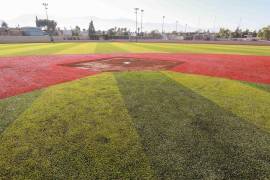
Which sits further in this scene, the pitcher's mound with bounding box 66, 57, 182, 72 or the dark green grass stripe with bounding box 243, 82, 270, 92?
the pitcher's mound with bounding box 66, 57, 182, 72

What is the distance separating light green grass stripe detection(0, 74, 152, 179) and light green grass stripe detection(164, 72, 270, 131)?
3285 millimetres

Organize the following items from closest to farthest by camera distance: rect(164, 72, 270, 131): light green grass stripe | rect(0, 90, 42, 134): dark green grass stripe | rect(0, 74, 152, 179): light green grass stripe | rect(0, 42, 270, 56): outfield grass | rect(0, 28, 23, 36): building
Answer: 1. rect(0, 74, 152, 179): light green grass stripe
2. rect(0, 90, 42, 134): dark green grass stripe
3. rect(164, 72, 270, 131): light green grass stripe
4. rect(0, 42, 270, 56): outfield grass
5. rect(0, 28, 23, 36): building

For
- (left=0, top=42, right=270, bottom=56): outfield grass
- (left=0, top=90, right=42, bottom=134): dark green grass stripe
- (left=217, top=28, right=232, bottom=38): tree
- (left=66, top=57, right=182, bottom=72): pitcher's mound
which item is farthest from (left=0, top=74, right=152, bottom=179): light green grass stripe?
(left=217, top=28, right=232, bottom=38): tree

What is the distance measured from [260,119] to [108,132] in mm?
4032

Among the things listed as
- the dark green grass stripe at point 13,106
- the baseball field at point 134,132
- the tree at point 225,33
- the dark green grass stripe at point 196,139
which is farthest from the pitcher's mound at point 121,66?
the tree at point 225,33

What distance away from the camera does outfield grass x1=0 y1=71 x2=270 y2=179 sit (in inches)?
147

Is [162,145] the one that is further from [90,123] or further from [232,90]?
[232,90]

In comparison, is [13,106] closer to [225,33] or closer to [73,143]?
[73,143]

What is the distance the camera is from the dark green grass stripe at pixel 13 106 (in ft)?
18.7

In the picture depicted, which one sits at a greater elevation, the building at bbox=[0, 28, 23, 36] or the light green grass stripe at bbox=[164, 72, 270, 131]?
the building at bbox=[0, 28, 23, 36]

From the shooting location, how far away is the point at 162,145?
4.48 metres

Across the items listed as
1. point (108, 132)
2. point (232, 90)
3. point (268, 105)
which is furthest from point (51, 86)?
point (268, 105)

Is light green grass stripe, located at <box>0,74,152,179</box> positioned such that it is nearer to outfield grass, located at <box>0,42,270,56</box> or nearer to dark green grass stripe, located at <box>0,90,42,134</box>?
dark green grass stripe, located at <box>0,90,42,134</box>

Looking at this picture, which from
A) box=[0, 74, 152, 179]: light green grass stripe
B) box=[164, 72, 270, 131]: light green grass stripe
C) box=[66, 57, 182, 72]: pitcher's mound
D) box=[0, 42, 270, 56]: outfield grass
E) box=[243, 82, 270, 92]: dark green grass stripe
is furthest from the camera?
box=[0, 42, 270, 56]: outfield grass
